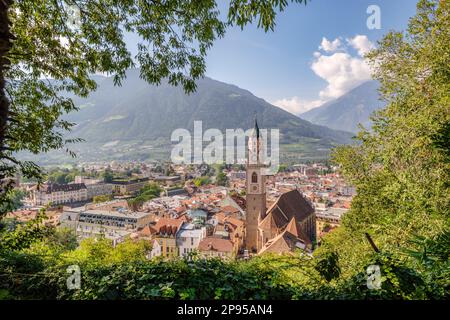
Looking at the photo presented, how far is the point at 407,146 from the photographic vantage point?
456 centimetres

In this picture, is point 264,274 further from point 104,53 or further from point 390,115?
point 390,115

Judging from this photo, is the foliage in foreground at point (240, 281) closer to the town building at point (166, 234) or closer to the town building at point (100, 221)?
the town building at point (166, 234)

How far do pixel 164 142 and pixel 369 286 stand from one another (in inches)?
2737

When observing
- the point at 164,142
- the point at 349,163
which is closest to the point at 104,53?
the point at 349,163

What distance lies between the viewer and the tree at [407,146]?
391cm

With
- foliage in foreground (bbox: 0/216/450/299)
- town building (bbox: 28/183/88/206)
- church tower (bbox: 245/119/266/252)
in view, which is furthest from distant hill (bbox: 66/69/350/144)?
foliage in foreground (bbox: 0/216/450/299)

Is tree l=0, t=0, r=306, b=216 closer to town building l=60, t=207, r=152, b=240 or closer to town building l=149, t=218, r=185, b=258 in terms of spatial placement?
town building l=149, t=218, r=185, b=258

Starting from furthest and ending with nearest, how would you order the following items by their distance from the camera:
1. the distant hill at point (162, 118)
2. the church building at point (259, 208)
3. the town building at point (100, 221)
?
the distant hill at point (162, 118), the church building at point (259, 208), the town building at point (100, 221)

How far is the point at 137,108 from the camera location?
198 feet

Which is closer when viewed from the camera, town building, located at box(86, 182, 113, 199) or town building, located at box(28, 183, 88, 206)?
town building, located at box(28, 183, 88, 206)

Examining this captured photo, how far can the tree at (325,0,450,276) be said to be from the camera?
3.91 metres

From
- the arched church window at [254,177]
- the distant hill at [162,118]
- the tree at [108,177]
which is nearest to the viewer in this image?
the arched church window at [254,177]

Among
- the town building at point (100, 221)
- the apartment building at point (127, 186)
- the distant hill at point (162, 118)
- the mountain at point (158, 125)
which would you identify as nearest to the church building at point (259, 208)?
the town building at point (100, 221)

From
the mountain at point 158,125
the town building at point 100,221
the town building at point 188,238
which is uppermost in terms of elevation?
the mountain at point 158,125
